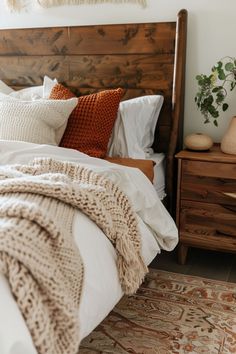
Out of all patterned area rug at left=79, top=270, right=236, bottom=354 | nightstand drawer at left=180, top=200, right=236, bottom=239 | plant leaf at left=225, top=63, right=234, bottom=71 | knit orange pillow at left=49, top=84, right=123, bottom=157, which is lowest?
patterned area rug at left=79, top=270, right=236, bottom=354

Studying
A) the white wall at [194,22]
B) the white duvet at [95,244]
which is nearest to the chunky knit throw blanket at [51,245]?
the white duvet at [95,244]

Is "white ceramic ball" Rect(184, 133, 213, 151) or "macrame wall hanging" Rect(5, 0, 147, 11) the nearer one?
"white ceramic ball" Rect(184, 133, 213, 151)

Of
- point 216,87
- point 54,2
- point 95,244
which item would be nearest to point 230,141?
point 216,87

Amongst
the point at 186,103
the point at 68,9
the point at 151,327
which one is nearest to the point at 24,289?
the point at 151,327

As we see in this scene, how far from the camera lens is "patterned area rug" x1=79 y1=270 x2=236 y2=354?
165 cm

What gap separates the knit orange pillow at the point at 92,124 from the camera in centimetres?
207

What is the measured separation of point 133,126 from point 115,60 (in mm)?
450

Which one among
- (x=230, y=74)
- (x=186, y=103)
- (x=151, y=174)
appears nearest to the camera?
(x=151, y=174)

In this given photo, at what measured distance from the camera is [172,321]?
1811 millimetres

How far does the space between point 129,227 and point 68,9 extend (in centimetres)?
159

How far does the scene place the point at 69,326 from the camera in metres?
1.01

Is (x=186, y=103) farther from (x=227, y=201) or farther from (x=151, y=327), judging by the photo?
(x=151, y=327)

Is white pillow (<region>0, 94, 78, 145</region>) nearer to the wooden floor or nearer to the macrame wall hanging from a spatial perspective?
the macrame wall hanging

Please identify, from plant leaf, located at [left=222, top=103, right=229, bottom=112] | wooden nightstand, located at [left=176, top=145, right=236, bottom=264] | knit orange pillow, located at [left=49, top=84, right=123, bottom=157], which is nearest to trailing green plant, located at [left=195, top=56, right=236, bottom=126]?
plant leaf, located at [left=222, top=103, right=229, bottom=112]
